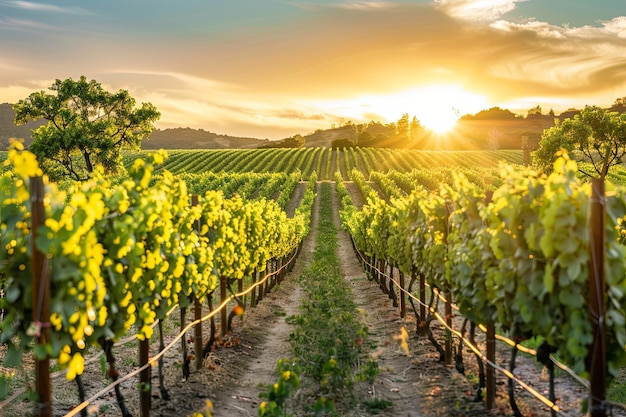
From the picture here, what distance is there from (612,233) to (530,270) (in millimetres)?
954

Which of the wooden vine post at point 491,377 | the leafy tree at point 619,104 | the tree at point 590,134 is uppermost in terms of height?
the leafy tree at point 619,104

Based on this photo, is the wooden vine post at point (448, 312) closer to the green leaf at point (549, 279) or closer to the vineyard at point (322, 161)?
the green leaf at point (549, 279)

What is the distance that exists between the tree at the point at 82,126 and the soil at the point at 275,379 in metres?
Answer: 36.4

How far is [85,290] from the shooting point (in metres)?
5.68

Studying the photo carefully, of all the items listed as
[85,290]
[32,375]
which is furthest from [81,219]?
[32,375]

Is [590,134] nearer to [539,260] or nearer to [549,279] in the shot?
[539,260]

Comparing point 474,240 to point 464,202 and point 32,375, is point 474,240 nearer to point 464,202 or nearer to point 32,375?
point 464,202

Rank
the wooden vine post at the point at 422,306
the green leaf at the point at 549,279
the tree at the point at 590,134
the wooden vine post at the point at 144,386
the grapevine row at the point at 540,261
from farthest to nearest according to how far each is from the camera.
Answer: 1. the tree at the point at 590,134
2. the wooden vine post at the point at 422,306
3. the wooden vine post at the point at 144,386
4. the green leaf at the point at 549,279
5. the grapevine row at the point at 540,261

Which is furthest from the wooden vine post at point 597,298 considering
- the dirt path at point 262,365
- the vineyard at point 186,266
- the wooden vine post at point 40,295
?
the dirt path at point 262,365

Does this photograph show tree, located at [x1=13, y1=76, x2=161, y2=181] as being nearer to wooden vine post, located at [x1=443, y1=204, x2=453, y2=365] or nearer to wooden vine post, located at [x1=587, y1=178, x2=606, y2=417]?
wooden vine post, located at [x1=443, y1=204, x2=453, y2=365]

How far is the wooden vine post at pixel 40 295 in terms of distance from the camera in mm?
5098

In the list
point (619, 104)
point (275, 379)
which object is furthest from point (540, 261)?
point (619, 104)

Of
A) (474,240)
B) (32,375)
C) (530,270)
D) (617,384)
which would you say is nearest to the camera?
(530,270)

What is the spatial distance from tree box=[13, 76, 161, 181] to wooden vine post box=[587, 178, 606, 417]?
4478 cm
